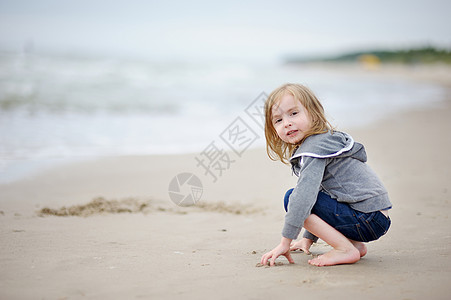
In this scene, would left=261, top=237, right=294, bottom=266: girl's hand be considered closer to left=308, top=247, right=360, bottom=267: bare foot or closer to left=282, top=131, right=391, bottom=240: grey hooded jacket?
left=282, top=131, right=391, bottom=240: grey hooded jacket

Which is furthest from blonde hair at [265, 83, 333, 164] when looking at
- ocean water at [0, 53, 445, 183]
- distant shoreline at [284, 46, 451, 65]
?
distant shoreline at [284, 46, 451, 65]

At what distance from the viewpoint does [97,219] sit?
349 cm

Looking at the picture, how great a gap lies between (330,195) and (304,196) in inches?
8.5

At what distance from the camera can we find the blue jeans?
7.80 ft

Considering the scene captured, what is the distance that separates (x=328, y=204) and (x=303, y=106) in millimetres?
566

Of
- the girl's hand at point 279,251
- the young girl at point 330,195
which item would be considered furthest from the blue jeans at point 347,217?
the girl's hand at point 279,251

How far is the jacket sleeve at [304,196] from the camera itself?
229 cm

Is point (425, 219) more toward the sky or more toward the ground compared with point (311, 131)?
more toward the ground

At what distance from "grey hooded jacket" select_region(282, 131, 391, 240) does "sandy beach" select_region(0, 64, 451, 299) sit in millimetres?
311

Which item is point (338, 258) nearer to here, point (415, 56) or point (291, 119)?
point (291, 119)

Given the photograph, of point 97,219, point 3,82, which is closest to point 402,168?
point 97,219

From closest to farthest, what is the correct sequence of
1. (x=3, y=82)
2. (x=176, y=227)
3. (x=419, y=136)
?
(x=176, y=227)
(x=419, y=136)
(x=3, y=82)

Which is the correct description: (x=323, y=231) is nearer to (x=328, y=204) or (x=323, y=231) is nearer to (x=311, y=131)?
(x=328, y=204)

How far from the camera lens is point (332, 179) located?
240 centimetres
